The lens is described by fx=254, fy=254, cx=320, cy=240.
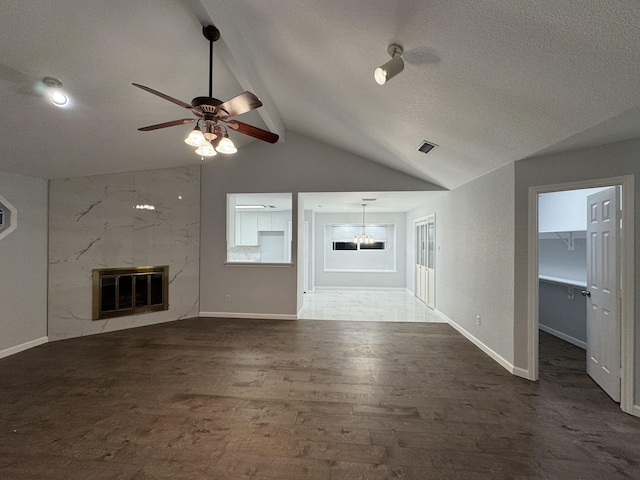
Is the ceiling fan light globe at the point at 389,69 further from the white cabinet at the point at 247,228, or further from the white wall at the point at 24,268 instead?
the white cabinet at the point at 247,228

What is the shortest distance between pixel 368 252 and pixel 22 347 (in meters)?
7.24

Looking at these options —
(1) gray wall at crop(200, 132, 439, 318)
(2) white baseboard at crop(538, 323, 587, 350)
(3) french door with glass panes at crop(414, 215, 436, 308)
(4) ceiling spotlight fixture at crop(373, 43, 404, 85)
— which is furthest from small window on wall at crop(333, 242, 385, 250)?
(4) ceiling spotlight fixture at crop(373, 43, 404, 85)

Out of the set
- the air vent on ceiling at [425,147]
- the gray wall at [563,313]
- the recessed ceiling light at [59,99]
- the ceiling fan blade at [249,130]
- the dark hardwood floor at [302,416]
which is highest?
the recessed ceiling light at [59,99]

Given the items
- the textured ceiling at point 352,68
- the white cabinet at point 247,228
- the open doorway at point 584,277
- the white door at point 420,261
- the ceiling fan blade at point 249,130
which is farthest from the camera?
the white cabinet at point 247,228

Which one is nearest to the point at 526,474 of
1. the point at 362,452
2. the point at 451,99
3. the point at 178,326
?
the point at 362,452

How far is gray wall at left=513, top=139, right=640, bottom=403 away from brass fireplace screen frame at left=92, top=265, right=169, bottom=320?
5237 millimetres

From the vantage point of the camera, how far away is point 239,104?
196 centimetres

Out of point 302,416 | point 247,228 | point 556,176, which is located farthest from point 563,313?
point 247,228

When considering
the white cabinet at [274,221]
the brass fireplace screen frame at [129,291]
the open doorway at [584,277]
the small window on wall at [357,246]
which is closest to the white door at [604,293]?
the open doorway at [584,277]

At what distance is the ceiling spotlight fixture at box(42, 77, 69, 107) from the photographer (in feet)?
7.25

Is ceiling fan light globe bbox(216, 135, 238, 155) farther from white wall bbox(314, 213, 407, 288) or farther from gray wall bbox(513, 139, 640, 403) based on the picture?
white wall bbox(314, 213, 407, 288)

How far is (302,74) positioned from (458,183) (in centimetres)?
289

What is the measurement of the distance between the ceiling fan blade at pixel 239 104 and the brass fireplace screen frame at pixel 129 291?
11.7ft

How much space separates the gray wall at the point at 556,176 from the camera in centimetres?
217
